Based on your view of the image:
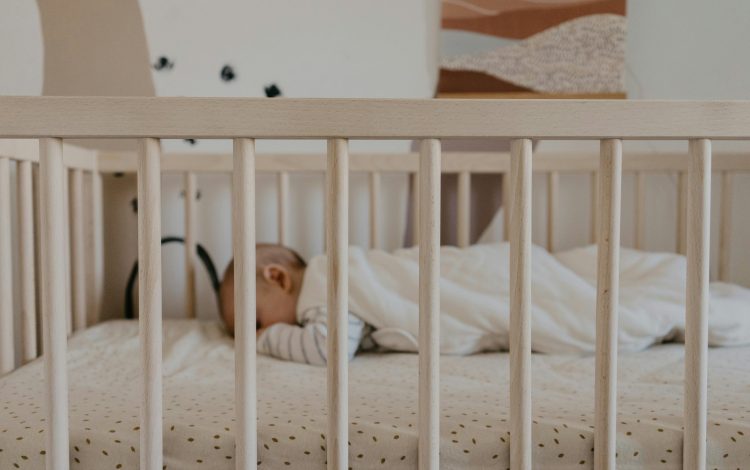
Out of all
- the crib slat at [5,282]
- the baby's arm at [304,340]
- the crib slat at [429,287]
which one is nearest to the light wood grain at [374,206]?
the baby's arm at [304,340]

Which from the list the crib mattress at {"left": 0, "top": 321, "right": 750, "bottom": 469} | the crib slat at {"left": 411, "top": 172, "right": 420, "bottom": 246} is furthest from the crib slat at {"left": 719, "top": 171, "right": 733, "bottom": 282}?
the crib slat at {"left": 411, "top": 172, "right": 420, "bottom": 246}

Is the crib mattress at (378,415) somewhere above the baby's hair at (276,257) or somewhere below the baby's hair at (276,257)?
below

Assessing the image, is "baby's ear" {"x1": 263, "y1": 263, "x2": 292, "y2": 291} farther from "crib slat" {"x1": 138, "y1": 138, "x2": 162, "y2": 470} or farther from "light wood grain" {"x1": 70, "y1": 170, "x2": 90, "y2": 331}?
"crib slat" {"x1": 138, "y1": 138, "x2": 162, "y2": 470}

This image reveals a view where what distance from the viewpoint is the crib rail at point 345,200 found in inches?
24.5

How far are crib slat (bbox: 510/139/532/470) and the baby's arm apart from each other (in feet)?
1.60

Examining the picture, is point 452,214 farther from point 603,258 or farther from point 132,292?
point 603,258

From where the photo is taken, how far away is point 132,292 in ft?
5.09

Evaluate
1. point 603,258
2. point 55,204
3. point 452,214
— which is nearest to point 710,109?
point 603,258

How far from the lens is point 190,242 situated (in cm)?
145

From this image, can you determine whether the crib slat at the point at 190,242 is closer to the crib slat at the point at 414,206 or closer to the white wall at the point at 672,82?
the crib slat at the point at 414,206

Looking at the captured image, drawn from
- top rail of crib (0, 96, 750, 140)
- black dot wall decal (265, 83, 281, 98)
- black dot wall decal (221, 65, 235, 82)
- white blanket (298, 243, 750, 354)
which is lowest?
white blanket (298, 243, 750, 354)

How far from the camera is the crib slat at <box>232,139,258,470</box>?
0.63 m

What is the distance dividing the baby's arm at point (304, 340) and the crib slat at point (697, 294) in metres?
0.55

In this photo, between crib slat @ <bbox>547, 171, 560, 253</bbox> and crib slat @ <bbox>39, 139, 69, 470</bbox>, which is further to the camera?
crib slat @ <bbox>547, 171, 560, 253</bbox>
